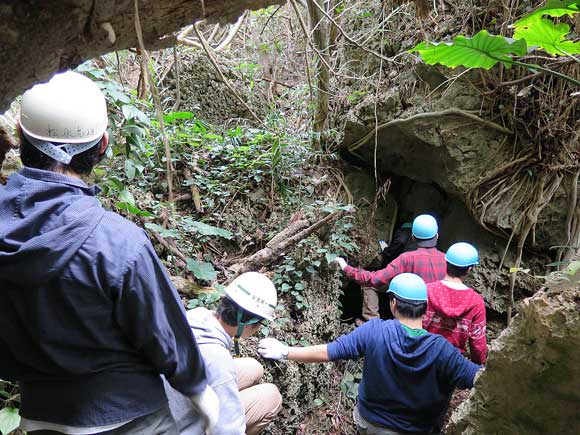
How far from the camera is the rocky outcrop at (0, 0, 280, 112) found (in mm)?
885

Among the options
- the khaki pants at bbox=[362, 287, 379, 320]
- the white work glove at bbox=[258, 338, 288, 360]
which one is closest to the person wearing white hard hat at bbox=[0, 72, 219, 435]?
the white work glove at bbox=[258, 338, 288, 360]

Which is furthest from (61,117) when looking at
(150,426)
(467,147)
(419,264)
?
(467,147)

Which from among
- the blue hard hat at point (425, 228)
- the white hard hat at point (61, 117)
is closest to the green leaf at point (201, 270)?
the white hard hat at point (61, 117)

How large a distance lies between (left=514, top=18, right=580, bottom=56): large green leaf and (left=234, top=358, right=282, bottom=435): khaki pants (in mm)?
2556

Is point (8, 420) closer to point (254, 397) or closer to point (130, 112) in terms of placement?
point (254, 397)

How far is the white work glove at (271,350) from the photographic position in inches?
113

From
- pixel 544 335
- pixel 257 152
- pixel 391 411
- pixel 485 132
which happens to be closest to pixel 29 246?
pixel 544 335

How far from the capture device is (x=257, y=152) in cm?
468

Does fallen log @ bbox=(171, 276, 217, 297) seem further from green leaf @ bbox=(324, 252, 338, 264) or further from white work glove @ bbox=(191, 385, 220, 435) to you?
white work glove @ bbox=(191, 385, 220, 435)

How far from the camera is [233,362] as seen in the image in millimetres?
1898

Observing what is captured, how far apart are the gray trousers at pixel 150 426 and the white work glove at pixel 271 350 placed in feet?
4.42

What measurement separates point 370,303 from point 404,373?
236 centimetres

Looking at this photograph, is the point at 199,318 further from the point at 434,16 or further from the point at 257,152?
the point at 434,16

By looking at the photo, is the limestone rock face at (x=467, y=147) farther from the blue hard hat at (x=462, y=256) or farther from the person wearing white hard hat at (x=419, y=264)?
the blue hard hat at (x=462, y=256)
